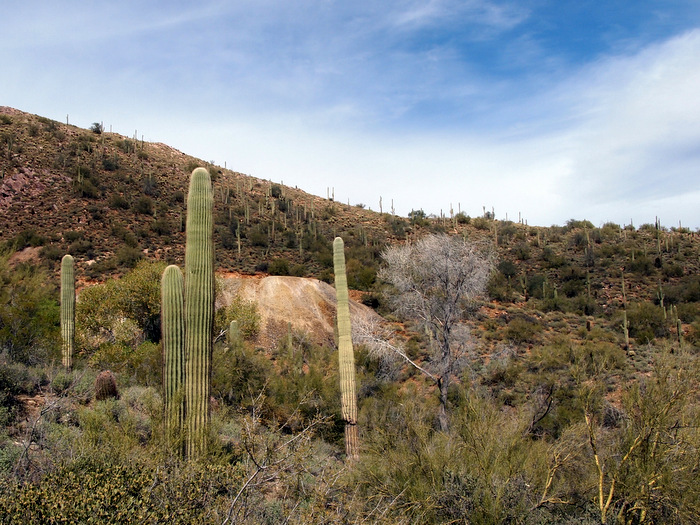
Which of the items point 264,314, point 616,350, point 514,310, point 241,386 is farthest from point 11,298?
point 514,310

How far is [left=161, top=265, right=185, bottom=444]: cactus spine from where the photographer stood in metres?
8.76

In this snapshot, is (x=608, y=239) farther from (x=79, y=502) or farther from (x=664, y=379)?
(x=79, y=502)

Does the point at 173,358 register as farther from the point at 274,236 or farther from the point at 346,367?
the point at 274,236

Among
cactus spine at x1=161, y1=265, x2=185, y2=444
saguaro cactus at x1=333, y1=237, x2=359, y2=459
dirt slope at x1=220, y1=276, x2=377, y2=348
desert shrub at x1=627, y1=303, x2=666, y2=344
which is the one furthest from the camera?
desert shrub at x1=627, y1=303, x2=666, y2=344

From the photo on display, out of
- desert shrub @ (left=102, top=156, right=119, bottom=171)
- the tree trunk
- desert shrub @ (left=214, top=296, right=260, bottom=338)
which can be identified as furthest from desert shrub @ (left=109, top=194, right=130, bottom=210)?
the tree trunk

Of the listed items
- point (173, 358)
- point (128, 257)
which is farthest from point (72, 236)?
point (173, 358)

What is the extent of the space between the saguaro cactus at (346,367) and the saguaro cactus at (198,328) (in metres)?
4.60

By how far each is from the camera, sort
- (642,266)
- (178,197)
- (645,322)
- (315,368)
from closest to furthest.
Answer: (315,368) < (645,322) < (642,266) < (178,197)

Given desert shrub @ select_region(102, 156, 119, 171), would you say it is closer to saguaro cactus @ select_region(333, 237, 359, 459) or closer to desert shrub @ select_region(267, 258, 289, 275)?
desert shrub @ select_region(267, 258, 289, 275)

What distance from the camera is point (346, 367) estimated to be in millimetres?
13688

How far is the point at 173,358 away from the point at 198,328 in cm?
64

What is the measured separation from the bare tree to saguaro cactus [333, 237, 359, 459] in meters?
1.61

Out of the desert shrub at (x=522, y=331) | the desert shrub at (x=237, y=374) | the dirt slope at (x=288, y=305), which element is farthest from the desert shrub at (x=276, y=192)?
the desert shrub at (x=237, y=374)

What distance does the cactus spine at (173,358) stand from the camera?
876 centimetres
